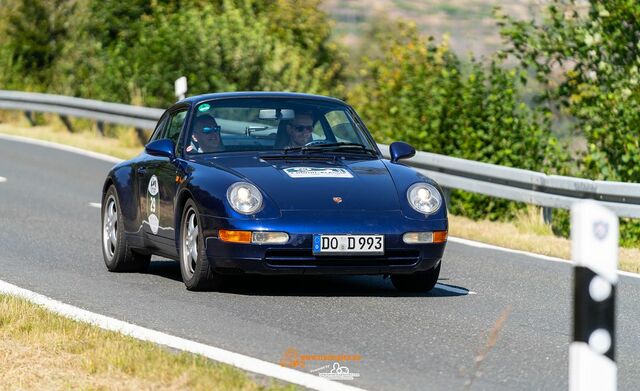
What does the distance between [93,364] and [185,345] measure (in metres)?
0.86

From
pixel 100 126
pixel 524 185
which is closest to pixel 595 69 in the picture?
pixel 524 185

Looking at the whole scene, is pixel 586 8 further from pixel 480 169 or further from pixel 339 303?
pixel 339 303

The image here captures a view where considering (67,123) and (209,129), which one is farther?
(67,123)

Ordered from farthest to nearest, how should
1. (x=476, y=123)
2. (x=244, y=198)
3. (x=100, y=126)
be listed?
(x=100, y=126) < (x=476, y=123) < (x=244, y=198)

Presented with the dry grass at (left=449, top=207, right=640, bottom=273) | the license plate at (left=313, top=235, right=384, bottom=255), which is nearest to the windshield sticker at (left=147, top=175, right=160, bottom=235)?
the license plate at (left=313, top=235, right=384, bottom=255)

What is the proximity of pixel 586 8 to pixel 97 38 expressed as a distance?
51.8 ft

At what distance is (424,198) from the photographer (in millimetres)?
9992

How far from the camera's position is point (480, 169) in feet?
52.5

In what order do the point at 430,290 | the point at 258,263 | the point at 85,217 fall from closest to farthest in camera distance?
the point at 258,263, the point at 430,290, the point at 85,217

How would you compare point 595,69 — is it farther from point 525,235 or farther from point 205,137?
point 205,137

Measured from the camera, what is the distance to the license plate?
31.4 ft

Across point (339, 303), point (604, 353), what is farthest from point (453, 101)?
point (604, 353)

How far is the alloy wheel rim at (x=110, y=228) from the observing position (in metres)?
11.6

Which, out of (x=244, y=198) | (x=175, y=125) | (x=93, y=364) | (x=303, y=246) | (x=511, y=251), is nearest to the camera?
(x=93, y=364)
